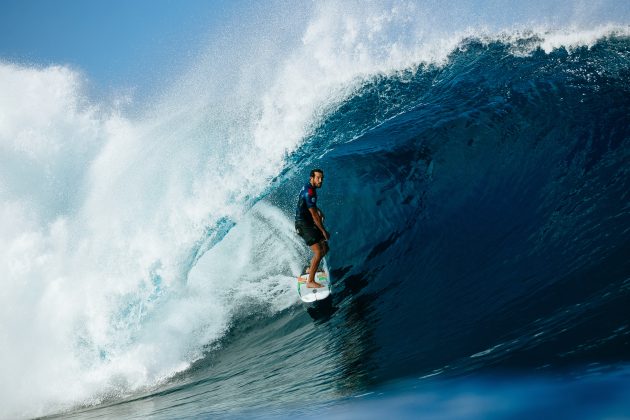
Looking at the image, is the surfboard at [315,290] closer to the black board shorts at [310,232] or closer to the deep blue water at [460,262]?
the deep blue water at [460,262]

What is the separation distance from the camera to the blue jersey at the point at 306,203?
5.84 m

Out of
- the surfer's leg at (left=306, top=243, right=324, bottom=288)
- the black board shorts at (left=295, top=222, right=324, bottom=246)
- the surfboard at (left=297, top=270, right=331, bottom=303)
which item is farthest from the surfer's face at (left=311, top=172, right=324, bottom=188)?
the surfboard at (left=297, top=270, right=331, bottom=303)

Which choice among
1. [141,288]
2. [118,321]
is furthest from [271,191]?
[118,321]

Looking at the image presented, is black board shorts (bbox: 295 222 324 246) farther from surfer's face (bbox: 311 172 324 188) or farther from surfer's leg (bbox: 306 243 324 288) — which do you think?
surfer's face (bbox: 311 172 324 188)

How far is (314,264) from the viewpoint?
20.2ft

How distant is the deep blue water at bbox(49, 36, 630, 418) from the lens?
10.5 ft

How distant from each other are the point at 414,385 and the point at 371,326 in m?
1.50

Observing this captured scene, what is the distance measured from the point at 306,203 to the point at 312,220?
294 millimetres

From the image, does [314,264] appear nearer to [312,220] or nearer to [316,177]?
[312,220]

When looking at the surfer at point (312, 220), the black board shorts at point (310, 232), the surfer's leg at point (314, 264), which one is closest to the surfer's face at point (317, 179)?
the surfer at point (312, 220)

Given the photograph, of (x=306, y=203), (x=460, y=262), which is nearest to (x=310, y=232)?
(x=306, y=203)

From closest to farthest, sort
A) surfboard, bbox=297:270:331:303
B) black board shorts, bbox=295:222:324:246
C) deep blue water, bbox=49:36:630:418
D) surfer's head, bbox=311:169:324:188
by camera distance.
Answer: deep blue water, bbox=49:36:630:418 → surfer's head, bbox=311:169:324:188 → black board shorts, bbox=295:222:324:246 → surfboard, bbox=297:270:331:303

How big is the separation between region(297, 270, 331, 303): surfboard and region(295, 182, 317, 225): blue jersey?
37.8 inches

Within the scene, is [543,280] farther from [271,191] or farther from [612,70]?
[612,70]
